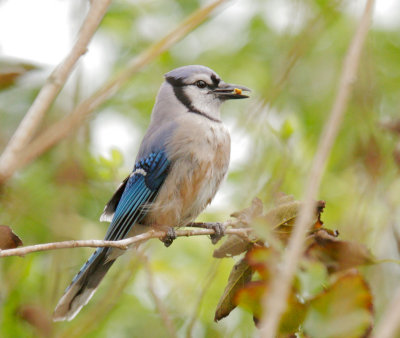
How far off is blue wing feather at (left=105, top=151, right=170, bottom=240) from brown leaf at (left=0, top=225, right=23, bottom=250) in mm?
2061

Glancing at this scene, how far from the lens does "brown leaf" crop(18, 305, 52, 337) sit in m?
1.50

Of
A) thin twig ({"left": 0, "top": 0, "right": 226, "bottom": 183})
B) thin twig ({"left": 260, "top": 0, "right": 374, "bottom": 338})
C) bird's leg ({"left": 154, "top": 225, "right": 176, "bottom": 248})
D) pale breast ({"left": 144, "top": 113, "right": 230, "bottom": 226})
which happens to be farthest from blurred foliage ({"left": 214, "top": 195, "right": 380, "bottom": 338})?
pale breast ({"left": 144, "top": 113, "right": 230, "bottom": 226})

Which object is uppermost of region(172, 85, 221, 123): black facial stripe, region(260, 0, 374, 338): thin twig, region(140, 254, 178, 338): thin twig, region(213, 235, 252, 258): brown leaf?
region(260, 0, 374, 338): thin twig

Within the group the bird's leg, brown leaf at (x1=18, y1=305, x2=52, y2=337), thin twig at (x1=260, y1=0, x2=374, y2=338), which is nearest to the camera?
thin twig at (x1=260, y1=0, x2=374, y2=338)

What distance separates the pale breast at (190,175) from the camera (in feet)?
11.3

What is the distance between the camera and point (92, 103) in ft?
3.81

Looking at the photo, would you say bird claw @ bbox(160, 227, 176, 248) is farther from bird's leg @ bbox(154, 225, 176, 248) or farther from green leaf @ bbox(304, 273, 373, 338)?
green leaf @ bbox(304, 273, 373, 338)

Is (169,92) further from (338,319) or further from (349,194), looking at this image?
(338,319)

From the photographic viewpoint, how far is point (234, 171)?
4.45 m

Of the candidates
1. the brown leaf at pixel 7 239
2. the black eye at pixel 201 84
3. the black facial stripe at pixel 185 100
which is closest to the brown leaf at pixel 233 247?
the brown leaf at pixel 7 239

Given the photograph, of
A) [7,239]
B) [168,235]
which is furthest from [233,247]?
[168,235]

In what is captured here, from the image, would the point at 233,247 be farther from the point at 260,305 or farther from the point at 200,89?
the point at 200,89

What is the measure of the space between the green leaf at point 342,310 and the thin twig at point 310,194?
10 centimetres

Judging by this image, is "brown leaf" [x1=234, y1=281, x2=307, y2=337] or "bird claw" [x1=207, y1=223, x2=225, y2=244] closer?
"brown leaf" [x1=234, y1=281, x2=307, y2=337]
